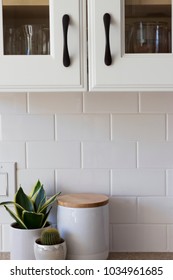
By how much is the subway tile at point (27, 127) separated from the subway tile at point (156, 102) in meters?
0.29

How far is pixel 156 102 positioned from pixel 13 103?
0.45m

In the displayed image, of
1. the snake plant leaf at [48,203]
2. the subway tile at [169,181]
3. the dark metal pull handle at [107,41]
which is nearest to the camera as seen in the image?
the dark metal pull handle at [107,41]

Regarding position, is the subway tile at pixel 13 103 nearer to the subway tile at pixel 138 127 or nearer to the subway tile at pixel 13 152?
the subway tile at pixel 13 152

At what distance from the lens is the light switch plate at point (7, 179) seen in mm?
1395

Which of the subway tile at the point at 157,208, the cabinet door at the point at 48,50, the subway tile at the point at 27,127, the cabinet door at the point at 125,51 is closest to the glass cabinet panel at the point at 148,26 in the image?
the cabinet door at the point at 125,51

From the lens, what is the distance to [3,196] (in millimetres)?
1402

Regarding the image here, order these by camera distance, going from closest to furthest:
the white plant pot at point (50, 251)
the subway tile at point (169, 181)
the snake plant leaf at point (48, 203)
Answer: the white plant pot at point (50, 251) < the snake plant leaf at point (48, 203) < the subway tile at point (169, 181)

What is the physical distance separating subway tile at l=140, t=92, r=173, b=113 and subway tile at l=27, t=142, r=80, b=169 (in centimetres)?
25

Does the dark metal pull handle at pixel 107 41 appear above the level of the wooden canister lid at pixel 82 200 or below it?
above

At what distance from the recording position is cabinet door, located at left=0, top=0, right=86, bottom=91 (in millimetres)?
1065

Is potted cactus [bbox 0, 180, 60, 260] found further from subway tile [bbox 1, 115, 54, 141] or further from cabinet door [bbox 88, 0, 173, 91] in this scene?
cabinet door [bbox 88, 0, 173, 91]

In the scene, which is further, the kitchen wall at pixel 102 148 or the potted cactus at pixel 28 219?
the kitchen wall at pixel 102 148
